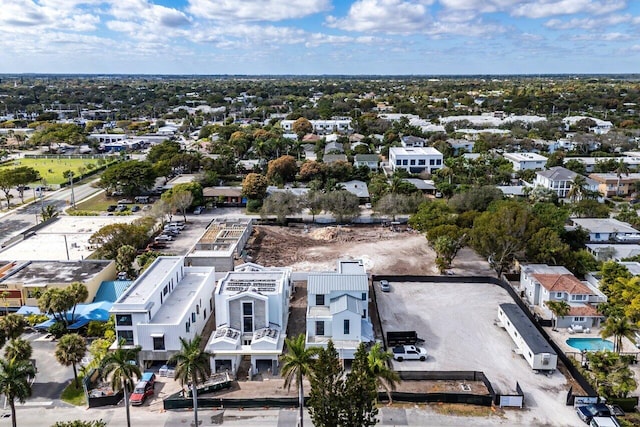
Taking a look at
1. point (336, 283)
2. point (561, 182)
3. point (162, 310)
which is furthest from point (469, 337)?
point (561, 182)

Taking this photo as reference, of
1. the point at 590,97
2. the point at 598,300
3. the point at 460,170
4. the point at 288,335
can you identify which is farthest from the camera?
the point at 590,97

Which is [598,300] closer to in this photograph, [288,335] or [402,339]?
[402,339]

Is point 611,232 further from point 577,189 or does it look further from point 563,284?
point 563,284

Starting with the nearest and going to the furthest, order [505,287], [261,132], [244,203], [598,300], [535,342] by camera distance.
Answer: [535,342] < [598,300] < [505,287] < [244,203] < [261,132]

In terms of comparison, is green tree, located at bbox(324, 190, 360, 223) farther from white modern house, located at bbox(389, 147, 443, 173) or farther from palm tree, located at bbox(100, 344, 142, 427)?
palm tree, located at bbox(100, 344, 142, 427)

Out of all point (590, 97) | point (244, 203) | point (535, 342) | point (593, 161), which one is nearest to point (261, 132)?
point (244, 203)

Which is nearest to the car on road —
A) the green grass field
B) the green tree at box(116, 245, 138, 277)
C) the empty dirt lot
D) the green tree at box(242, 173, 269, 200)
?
the green tree at box(116, 245, 138, 277)

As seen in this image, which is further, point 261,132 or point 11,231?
point 261,132
